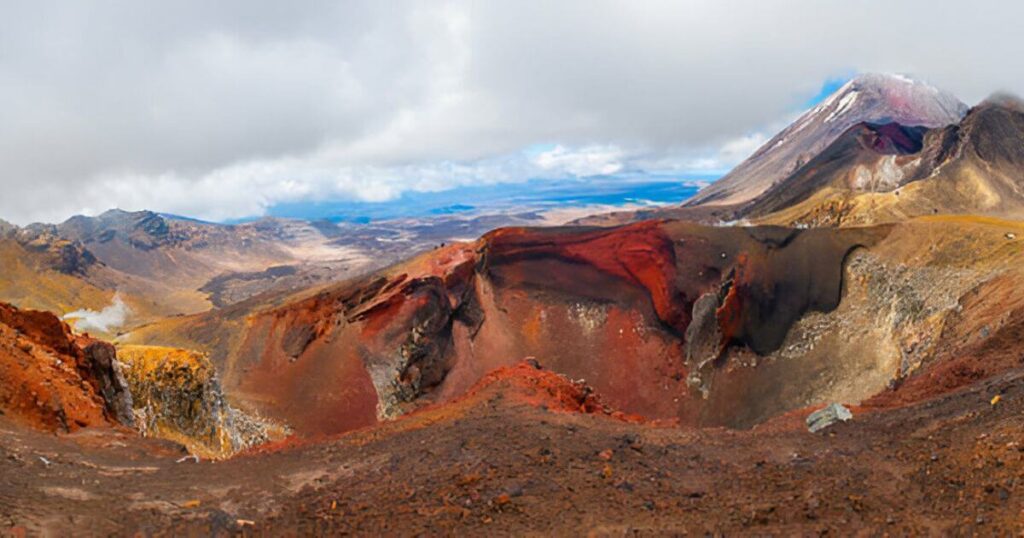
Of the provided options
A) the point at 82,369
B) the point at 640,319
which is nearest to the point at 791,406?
the point at 640,319

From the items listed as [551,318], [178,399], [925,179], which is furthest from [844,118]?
[178,399]

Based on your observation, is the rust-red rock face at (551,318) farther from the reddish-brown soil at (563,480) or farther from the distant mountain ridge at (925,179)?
the distant mountain ridge at (925,179)

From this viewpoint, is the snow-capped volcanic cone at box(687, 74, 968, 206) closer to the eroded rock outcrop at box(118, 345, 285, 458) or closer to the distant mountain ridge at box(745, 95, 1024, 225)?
the distant mountain ridge at box(745, 95, 1024, 225)

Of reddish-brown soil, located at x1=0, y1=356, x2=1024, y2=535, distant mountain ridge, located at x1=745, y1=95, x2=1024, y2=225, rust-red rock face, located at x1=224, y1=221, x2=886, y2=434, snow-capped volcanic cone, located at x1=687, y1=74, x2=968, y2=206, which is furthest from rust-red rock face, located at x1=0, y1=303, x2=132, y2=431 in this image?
snow-capped volcanic cone, located at x1=687, y1=74, x2=968, y2=206

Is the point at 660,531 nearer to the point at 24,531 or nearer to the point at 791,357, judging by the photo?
the point at 24,531

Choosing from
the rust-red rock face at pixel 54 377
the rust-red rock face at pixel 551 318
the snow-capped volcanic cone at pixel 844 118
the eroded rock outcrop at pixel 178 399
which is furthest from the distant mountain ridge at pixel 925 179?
the snow-capped volcanic cone at pixel 844 118

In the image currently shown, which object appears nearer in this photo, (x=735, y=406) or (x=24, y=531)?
(x=24, y=531)

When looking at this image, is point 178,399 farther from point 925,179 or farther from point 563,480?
point 925,179

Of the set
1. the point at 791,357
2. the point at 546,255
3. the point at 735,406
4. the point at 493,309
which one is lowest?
the point at 735,406

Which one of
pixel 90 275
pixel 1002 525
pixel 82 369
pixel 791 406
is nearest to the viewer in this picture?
pixel 1002 525
